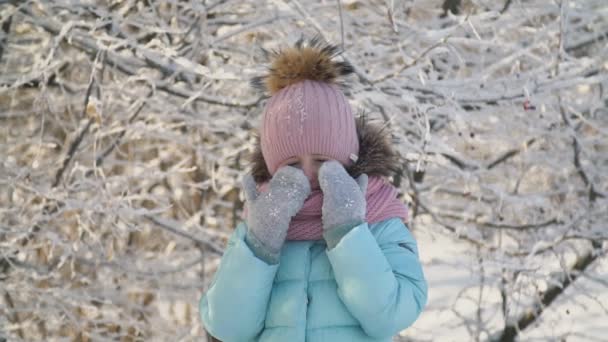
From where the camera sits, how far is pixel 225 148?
4145 millimetres

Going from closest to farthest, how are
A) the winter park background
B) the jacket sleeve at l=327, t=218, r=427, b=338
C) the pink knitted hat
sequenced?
the jacket sleeve at l=327, t=218, r=427, b=338
the pink knitted hat
the winter park background

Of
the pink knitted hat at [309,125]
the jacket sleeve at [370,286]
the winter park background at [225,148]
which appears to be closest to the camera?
the jacket sleeve at [370,286]

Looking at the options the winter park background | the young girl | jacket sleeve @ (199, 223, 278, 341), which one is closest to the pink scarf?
the young girl

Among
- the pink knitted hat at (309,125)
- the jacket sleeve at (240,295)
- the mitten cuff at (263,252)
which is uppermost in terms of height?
the pink knitted hat at (309,125)

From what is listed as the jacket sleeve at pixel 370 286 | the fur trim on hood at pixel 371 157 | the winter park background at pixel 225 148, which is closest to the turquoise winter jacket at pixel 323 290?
the jacket sleeve at pixel 370 286

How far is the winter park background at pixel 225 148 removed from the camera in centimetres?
309

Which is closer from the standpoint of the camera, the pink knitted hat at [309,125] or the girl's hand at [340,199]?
the girl's hand at [340,199]

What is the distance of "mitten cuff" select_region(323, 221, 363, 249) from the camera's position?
1.42 metres

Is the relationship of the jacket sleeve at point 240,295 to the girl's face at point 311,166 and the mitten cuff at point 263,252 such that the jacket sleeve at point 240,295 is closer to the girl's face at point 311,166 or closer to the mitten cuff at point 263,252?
the mitten cuff at point 263,252

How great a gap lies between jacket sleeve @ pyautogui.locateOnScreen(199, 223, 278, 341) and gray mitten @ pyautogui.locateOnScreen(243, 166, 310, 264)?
0.03 m

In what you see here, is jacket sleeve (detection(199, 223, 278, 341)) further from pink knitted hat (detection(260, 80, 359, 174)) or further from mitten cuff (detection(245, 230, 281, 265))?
pink knitted hat (detection(260, 80, 359, 174))

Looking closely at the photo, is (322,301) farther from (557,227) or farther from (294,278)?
(557,227)

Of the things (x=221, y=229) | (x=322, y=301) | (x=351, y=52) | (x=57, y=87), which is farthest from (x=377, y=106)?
(x=57, y=87)

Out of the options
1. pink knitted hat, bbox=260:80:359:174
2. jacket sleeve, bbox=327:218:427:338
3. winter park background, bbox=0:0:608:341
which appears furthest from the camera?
winter park background, bbox=0:0:608:341
